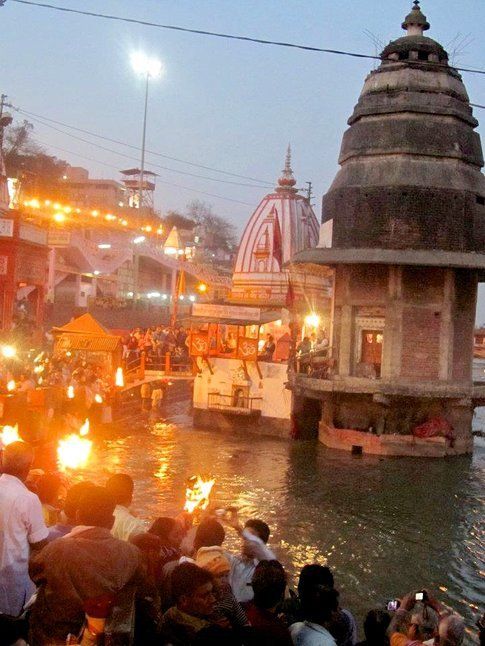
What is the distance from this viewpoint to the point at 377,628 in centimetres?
551

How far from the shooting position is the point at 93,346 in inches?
1131

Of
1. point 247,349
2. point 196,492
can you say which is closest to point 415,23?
point 247,349

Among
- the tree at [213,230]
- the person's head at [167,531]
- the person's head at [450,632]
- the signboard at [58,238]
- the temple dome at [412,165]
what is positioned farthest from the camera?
the tree at [213,230]

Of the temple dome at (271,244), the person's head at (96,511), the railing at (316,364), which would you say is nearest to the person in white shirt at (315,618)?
the person's head at (96,511)

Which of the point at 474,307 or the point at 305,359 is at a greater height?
the point at 474,307

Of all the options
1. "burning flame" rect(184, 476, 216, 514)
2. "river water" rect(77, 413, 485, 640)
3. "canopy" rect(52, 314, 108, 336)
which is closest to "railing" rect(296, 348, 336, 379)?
"river water" rect(77, 413, 485, 640)

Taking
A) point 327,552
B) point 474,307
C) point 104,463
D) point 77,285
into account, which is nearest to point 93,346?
point 104,463

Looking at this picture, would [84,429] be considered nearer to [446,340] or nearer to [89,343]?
[89,343]

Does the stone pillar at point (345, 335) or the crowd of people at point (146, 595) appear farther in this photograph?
the stone pillar at point (345, 335)

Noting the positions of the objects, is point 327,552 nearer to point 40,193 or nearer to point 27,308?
point 27,308

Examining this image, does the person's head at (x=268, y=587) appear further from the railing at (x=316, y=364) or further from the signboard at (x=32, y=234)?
the signboard at (x=32, y=234)

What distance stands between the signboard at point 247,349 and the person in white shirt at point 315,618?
2110 centimetres

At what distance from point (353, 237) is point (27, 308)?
1716 cm

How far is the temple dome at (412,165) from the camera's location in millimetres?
23891
